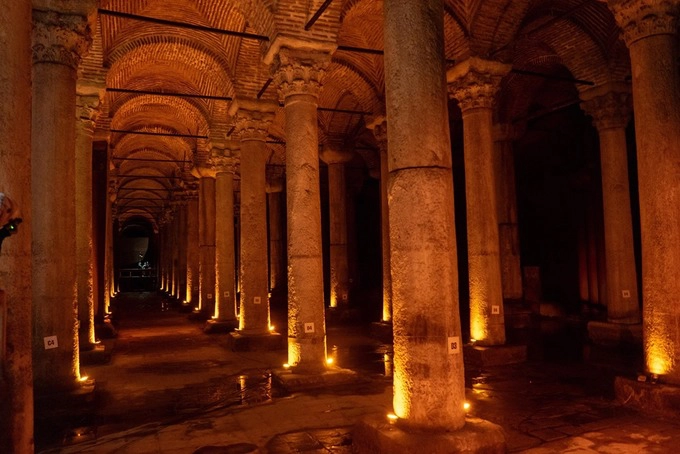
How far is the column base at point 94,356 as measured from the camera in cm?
993

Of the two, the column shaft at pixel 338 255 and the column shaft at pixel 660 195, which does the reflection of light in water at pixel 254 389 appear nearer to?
the column shaft at pixel 660 195

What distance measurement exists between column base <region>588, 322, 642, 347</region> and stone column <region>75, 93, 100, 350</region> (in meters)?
9.67

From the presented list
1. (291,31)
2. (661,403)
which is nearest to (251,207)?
(291,31)

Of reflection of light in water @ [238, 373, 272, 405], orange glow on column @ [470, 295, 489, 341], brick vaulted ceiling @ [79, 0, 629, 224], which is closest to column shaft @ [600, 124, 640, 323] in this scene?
brick vaulted ceiling @ [79, 0, 629, 224]

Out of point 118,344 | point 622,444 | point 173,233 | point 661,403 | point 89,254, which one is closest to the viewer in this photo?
point 622,444

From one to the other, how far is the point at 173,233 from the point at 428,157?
2472 centimetres

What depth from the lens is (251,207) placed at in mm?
10891

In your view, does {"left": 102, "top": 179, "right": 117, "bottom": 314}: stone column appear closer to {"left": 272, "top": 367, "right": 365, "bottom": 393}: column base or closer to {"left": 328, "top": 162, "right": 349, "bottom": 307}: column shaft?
{"left": 328, "top": 162, "right": 349, "bottom": 307}: column shaft

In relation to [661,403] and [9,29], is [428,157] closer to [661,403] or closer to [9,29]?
[9,29]

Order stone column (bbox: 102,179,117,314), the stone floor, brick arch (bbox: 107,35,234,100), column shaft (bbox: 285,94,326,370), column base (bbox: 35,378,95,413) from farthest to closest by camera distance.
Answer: stone column (bbox: 102,179,117,314), brick arch (bbox: 107,35,234,100), column shaft (bbox: 285,94,326,370), column base (bbox: 35,378,95,413), the stone floor

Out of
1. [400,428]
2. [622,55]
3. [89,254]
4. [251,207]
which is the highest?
[622,55]

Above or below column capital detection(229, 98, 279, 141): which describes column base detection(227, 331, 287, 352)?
below

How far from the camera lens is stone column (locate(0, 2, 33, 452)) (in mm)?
3688

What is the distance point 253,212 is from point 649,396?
24.3 ft
